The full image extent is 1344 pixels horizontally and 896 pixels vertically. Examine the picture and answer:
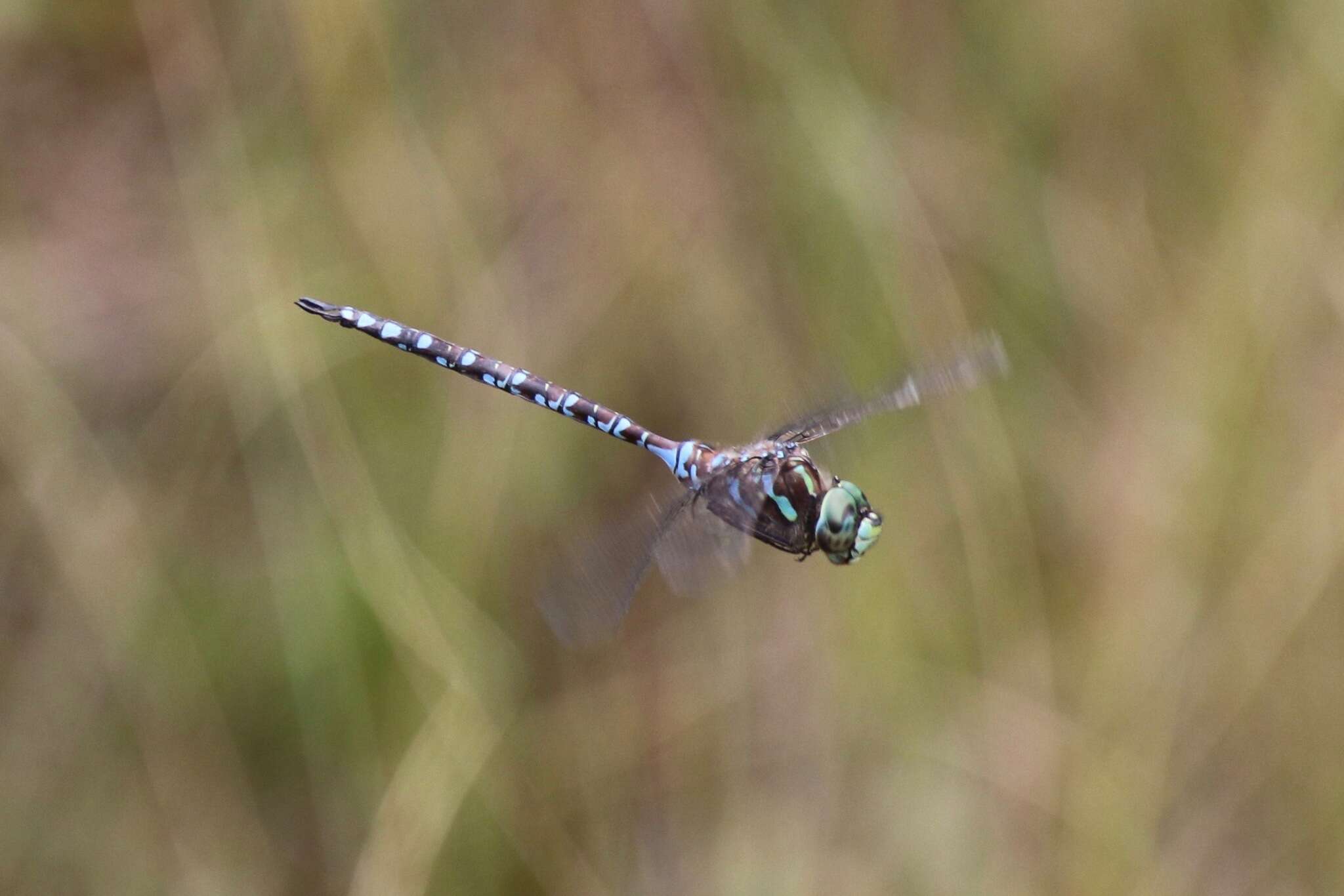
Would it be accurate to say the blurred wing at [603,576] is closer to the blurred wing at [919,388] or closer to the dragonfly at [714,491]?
the dragonfly at [714,491]

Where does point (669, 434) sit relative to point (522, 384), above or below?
above

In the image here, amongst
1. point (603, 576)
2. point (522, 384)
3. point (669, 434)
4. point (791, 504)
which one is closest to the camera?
point (603, 576)

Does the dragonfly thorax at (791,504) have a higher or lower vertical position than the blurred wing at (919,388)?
lower

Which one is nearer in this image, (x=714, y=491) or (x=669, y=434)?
(x=714, y=491)

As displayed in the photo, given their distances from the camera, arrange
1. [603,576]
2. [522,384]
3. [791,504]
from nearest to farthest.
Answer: [603,576] < [791,504] < [522,384]

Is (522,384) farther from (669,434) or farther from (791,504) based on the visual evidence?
(669,434)

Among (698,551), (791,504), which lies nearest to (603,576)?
(698,551)

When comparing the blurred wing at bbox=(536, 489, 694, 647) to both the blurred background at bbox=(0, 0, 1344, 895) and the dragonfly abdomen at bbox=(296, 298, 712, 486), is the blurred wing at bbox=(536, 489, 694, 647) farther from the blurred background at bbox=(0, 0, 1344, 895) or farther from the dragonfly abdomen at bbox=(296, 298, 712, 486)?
the blurred background at bbox=(0, 0, 1344, 895)

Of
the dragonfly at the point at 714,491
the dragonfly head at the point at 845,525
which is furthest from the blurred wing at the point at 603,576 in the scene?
the dragonfly head at the point at 845,525

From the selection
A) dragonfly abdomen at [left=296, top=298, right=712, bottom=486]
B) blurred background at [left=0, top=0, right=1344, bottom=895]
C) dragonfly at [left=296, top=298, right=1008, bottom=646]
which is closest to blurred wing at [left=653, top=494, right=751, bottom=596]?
dragonfly at [left=296, top=298, right=1008, bottom=646]
